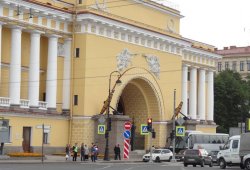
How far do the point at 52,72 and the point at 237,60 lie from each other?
95.2m

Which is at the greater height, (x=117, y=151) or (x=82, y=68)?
(x=82, y=68)

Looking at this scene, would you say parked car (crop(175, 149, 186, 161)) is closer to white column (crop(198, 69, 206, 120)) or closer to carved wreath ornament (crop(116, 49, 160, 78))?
carved wreath ornament (crop(116, 49, 160, 78))

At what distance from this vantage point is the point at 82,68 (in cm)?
5806

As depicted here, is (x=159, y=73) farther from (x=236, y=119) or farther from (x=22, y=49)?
(x=236, y=119)

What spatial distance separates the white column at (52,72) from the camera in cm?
5681

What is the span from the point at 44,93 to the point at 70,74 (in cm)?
295

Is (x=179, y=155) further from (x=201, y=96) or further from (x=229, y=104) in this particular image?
(x=229, y=104)

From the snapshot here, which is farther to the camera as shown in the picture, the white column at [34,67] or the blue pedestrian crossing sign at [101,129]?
the white column at [34,67]

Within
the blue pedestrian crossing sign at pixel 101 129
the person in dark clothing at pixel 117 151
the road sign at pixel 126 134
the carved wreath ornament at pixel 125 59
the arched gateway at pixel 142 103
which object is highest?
the carved wreath ornament at pixel 125 59

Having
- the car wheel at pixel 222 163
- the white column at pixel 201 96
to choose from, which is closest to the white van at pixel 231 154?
the car wheel at pixel 222 163

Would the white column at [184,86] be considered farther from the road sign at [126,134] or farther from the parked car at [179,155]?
the road sign at [126,134]

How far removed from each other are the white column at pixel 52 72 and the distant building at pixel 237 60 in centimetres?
9174

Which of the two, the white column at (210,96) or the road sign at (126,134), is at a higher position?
the white column at (210,96)

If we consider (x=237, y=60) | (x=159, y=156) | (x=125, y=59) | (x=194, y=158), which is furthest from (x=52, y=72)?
(x=237, y=60)
